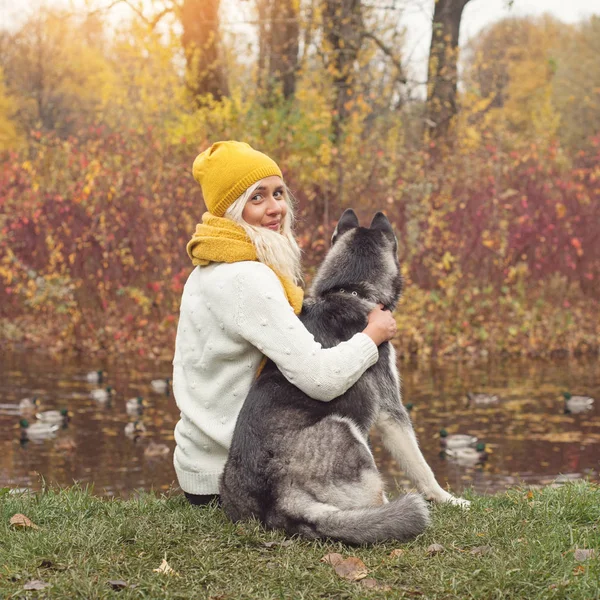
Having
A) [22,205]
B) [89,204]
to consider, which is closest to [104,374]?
[89,204]

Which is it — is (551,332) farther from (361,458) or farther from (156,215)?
(361,458)

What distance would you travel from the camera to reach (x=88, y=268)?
13.3m

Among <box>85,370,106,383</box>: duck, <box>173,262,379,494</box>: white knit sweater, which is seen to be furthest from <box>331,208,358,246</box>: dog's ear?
<box>85,370,106,383</box>: duck

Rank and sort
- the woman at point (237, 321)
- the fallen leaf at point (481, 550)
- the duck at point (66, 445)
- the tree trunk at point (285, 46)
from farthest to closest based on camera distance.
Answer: the tree trunk at point (285, 46) → the duck at point (66, 445) → the woman at point (237, 321) → the fallen leaf at point (481, 550)

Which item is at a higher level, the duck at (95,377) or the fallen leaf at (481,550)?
the fallen leaf at (481,550)

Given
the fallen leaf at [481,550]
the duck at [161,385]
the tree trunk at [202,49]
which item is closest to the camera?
the fallen leaf at [481,550]

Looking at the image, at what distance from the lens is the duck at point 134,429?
8.40 meters

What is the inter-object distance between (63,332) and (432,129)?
7410mm

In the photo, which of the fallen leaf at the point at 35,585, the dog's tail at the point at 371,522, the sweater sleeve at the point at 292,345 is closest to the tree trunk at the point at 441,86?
the sweater sleeve at the point at 292,345

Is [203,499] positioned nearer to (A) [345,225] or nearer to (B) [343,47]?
(A) [345,225]

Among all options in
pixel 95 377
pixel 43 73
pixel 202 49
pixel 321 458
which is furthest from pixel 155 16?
pixel 43 73

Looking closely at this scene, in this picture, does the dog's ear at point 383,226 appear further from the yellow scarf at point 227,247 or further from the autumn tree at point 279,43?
the autumn tree at point 279,43

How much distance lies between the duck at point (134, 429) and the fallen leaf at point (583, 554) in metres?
5.56

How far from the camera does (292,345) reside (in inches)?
148
